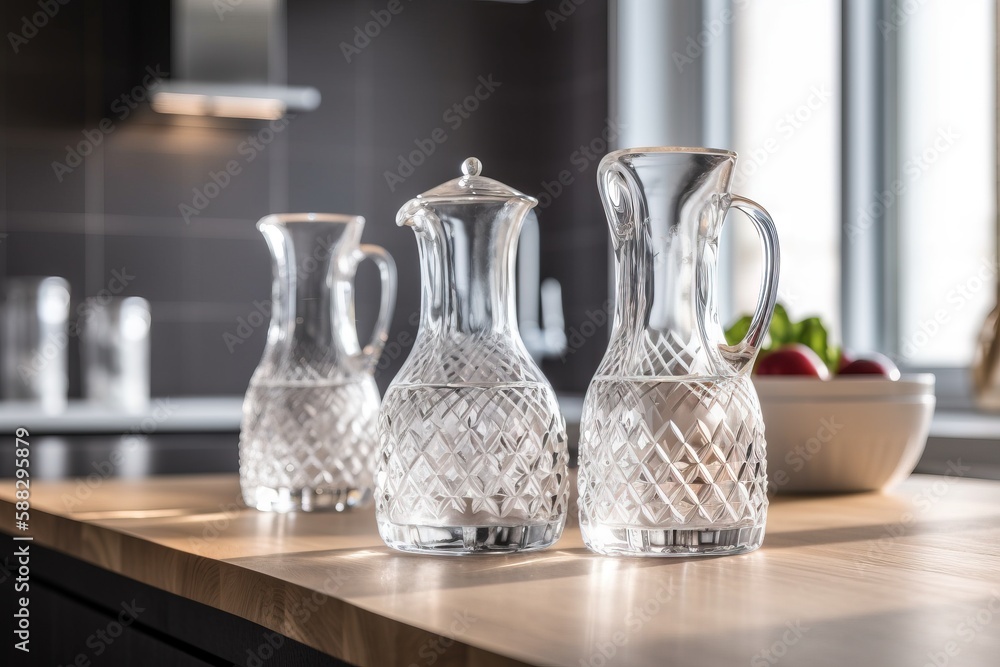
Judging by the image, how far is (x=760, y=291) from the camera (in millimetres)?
678

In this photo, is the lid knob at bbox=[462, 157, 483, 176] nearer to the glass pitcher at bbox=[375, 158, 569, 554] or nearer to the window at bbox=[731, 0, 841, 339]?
the glass pitcher at bbox=[375, 158, 569, 554]

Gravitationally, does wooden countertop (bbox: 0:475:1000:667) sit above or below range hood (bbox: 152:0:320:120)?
below

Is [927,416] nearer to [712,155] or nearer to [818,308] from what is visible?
[712,155]

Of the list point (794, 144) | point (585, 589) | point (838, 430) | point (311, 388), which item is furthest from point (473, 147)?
point (585, 589)

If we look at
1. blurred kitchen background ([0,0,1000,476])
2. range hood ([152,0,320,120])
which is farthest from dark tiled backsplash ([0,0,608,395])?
range hood ([152,0,320,120])

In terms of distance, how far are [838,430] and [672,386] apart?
0.46m

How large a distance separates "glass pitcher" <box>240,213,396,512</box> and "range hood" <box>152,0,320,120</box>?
2.31 metres

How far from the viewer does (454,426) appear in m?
0.67

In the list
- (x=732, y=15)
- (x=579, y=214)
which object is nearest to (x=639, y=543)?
(x=732, y=15)

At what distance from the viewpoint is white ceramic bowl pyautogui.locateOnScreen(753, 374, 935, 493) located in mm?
1048

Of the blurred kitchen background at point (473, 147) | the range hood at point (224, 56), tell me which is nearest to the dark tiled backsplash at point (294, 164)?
the blurred kitchen background at point (473, 147)

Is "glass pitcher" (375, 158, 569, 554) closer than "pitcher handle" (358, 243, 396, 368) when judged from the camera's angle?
Yes

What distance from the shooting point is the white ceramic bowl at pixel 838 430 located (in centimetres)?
105

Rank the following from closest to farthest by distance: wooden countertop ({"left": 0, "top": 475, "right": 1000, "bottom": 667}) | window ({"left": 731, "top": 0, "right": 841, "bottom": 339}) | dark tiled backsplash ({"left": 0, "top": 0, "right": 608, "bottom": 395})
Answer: wooden countertop ({"left": 0, "top": 475, "right": 1000, "bottom": 667}) < window ({"left": 731, "top": 0, "right": 841, "bottom": 339}) < dark tiled backsplash ({"left": 0, "top": 0, "right": 608, "bottom": 395})
